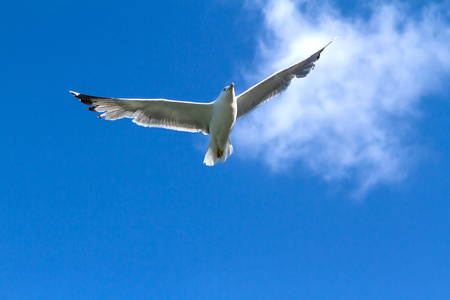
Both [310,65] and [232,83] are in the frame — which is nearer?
[232,83]

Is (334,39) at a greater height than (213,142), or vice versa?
(334,39)

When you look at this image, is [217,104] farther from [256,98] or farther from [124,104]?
[124,104]

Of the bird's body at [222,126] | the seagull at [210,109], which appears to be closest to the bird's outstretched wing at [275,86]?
the seagull at [210,109]

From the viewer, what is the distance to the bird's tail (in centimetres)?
1005

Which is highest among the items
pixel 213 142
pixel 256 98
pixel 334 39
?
pixel 334 39

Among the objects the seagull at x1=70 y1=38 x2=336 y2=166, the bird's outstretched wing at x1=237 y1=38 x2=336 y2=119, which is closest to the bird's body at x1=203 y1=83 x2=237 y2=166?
the seagull at x1=70 y1=38 x2=336 y2=166

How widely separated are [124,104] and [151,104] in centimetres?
54

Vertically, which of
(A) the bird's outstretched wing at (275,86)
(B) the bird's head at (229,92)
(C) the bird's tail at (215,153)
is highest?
(A) the bird's outstretched wing at (275,86)

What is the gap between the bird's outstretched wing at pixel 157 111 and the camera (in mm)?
9961

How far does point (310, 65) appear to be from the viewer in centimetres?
1047

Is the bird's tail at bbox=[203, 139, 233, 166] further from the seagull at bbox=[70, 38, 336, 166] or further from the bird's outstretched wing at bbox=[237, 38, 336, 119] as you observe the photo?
the bird's outstretched wing at bbox=[237, 38, 336, 119]

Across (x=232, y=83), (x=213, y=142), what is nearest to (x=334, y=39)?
(x=232, y=83)

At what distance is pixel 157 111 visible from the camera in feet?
33.5

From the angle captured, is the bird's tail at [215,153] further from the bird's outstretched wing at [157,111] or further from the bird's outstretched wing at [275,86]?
the bird's outstretched wing at [275,86]
